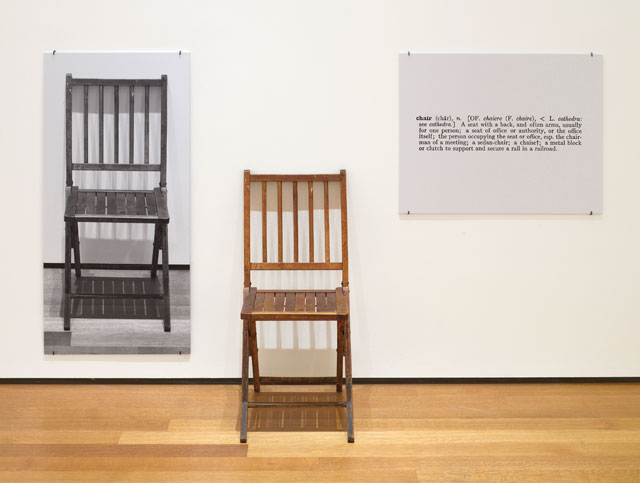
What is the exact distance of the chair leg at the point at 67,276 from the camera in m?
2.76

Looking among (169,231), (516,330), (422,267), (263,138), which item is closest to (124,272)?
(169,231)

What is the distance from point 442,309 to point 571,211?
0.73m

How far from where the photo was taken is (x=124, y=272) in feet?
9.32

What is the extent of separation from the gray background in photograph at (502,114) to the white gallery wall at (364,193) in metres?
0.05

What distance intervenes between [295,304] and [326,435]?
0.51 m

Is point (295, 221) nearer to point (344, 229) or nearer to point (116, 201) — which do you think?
point (344, 229)

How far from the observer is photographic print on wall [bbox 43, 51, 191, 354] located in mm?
2760

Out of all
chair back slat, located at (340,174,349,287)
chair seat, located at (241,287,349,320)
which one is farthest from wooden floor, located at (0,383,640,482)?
chair back slat, located at (340,174,349,287)

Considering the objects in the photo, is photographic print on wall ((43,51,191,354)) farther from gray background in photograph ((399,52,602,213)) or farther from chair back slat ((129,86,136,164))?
Answer: gray background in photograph ((399,52,602,213))

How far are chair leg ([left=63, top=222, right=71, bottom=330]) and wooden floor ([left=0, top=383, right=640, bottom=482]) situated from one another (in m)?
0.31

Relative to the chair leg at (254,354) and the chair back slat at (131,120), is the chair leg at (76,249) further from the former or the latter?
the chair leg at (254,354)

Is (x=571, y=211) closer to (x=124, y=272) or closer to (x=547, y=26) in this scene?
(x=547, y=26)

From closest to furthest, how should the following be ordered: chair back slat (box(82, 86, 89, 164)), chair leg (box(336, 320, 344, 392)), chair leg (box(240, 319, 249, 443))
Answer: chair leg (box(240, 319, 249, 443)) → chair leg (box(336, 320, 344, 392)) → chair back slat (box(82, 86, 89, 164))

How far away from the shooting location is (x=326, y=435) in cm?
239
